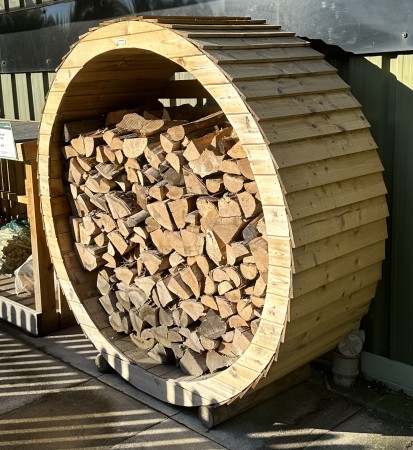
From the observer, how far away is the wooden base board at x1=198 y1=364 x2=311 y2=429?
393cm

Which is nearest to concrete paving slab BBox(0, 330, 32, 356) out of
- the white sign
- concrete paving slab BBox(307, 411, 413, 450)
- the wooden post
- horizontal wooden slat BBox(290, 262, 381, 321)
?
the wooden post

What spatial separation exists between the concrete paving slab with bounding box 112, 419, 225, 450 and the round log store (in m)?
0.18

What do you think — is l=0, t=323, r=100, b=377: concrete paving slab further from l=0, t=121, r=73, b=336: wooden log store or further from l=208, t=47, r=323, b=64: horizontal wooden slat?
l=208, t=47, r=323, b=64: horizontal wooden slat

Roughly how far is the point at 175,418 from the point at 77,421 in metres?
0.61

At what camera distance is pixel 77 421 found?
4.17 meters

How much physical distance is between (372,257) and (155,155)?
1426 mm

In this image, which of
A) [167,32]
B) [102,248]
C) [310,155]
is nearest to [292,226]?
[310,155]

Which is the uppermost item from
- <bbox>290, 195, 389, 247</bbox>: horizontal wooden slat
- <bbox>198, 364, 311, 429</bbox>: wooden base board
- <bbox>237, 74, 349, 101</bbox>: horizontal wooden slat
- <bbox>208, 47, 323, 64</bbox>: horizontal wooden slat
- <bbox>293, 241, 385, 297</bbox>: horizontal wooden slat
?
<bbox>208, 47, 323, 64</bbox>: horizontal wooden slat

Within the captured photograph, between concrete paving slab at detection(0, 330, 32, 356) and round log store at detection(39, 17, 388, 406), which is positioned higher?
round log store at detection(39, 17, 388, 406)

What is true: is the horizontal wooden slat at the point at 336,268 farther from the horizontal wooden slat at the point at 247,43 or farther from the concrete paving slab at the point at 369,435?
the horizontal wooden slat at the point at 247,43

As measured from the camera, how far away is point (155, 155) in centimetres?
417

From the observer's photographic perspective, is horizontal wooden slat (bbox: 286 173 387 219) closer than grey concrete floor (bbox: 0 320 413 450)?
Yes

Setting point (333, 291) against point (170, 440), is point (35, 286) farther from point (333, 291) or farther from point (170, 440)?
point (333, 291)

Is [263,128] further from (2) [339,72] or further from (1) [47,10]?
(1) [47,10]
